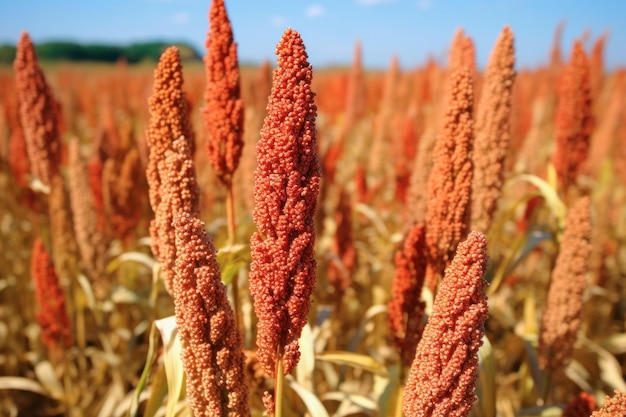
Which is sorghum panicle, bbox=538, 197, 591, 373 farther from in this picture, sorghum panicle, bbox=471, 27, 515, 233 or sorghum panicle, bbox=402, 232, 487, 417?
sorghum panicle, bbox=402, 232, 487, 417

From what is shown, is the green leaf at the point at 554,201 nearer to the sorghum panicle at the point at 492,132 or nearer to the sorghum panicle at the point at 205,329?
the sorghum panicle at the point at 492,132

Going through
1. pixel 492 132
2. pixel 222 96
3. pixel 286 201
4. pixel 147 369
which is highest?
pixel 222 96

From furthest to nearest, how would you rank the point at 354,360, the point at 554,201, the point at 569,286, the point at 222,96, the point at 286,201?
the point at 554,201, the point at 569,286, the point at 354,360, the point at 222,96, the point at 286,201

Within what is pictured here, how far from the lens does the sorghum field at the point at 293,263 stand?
1.03 metres

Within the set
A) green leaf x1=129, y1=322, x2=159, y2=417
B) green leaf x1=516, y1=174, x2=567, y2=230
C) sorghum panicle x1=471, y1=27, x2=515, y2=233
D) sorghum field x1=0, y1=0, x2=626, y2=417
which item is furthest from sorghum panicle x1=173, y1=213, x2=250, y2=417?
green leaf x1=516, y1=174, x2=567, y2=230

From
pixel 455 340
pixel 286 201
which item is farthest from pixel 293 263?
pixel 455 340

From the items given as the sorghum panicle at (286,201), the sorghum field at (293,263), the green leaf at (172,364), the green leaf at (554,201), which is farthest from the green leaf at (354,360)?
the green leaf at (554,201)

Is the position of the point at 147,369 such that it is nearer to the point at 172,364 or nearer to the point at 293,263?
the point at 172,364

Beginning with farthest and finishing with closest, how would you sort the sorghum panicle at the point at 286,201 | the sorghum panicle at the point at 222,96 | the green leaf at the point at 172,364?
the sorghum panicle at the point at 222,96 → the green leaf at the point at 172,364 → the sorghum panicle at the point at 286,201

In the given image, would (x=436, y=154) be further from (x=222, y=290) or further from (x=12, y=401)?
(x=12, y=401)

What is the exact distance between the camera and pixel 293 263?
103 centimetres

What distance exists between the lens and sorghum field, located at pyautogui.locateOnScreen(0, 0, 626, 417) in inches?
40.5

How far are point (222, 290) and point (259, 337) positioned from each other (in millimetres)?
140

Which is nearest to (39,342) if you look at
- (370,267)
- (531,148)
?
(370,267)
